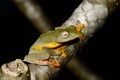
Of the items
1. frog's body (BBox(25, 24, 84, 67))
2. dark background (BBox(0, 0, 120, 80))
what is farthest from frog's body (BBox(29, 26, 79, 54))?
dark background (BBox(0, 0, 120, 80))

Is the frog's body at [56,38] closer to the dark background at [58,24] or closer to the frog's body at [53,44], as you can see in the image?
the frog's body at [53,44]

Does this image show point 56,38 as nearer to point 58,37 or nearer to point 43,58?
point 58,37

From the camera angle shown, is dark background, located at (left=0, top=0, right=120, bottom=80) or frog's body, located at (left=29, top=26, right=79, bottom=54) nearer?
frog's body, located at (left=29, top=26, right=79, bottom=54)

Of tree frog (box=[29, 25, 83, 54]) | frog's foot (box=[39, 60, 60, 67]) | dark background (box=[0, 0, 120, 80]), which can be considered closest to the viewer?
frog's foot (box=[39, 60, 60, 67])

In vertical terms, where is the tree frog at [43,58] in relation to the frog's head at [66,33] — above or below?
below

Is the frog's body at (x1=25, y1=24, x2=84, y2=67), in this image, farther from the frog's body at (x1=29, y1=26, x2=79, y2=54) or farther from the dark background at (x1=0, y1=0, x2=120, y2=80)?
the dark background at (x1=0, y1=0, x2=120, y2=80)

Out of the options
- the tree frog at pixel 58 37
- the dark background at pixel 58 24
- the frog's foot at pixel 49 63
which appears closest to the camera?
the frog's foot at pixel 49 63

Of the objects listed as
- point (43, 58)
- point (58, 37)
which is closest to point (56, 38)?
point (58, 37)

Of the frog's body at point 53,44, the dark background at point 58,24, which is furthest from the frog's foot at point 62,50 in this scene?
the dark background at point 58,24

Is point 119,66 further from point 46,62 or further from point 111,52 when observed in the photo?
point 46,62

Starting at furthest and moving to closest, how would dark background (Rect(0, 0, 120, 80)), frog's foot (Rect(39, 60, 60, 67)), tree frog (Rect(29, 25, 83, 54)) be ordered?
dark background (Rect(0, 0, 120, 80))
tree frog (Rect(29, 25, 83, 54))
frog's foot (Rect(39, 60, 60, 67))
